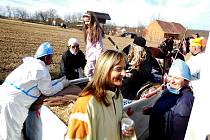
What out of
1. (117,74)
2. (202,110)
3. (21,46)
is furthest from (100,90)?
(21,46)

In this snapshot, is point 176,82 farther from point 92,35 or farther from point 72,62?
point 72,62

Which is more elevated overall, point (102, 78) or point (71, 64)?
point (102, 78)

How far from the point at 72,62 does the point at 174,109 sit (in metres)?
3.61

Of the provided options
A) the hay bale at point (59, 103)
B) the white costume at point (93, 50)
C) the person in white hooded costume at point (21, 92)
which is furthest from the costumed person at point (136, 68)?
the person in white hooded costume at point (21, 92)

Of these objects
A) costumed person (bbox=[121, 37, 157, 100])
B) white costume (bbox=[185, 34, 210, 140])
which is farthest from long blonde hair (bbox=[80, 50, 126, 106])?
costumed person (bbox=[121, 37, 157, 100])

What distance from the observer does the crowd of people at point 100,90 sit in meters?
2.46

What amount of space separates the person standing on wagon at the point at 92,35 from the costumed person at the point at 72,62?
49.5 inches

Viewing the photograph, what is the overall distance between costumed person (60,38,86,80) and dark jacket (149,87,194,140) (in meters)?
3.24

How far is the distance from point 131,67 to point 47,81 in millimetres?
2137

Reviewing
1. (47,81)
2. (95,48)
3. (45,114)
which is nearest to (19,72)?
(47,81)

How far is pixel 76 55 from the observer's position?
6531 mm

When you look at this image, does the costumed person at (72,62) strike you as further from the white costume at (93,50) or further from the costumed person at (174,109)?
the costumed person at (174,109)

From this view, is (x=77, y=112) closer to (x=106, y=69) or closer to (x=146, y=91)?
(x=106, y=69)

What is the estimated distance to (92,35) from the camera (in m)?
5.03
